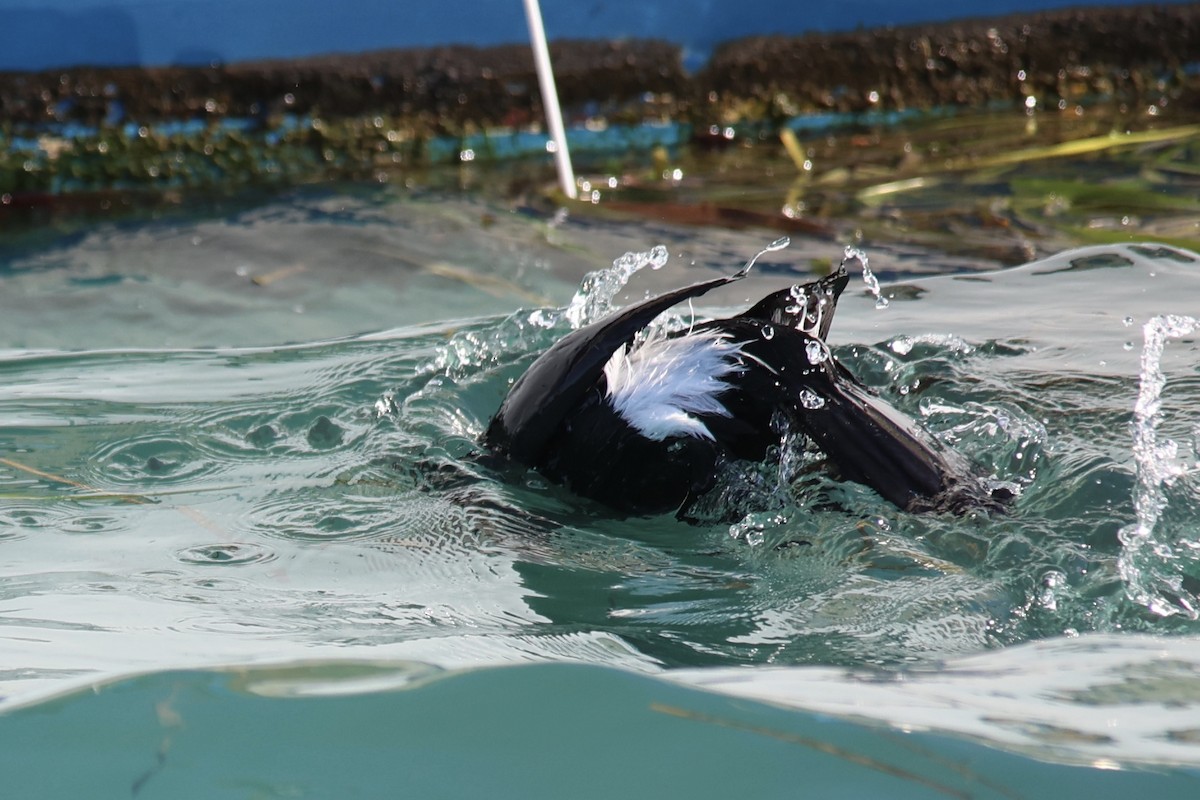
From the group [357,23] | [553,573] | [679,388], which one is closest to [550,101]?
[357,23]

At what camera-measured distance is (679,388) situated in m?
2.16

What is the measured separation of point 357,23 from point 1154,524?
204 inches

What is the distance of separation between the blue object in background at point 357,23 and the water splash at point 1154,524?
420 centimetres

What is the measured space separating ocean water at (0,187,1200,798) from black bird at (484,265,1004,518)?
62 millimetres

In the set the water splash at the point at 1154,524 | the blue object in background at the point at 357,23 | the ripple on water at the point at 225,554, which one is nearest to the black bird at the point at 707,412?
the water splash at the point at 1154,524

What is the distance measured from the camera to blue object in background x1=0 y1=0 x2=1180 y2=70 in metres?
5.98

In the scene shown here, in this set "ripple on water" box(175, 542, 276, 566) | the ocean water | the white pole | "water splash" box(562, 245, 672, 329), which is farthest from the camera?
the white pole

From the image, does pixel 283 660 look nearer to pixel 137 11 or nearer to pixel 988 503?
pixel 988 503

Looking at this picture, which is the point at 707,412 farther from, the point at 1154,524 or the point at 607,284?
the point at 607,284

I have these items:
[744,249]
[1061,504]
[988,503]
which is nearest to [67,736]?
[988,503]

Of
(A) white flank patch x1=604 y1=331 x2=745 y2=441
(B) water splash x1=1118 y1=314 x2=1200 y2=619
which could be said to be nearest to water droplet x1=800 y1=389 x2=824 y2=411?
(A) white flank patch x1=604 y1=331 x2=745 y2=441

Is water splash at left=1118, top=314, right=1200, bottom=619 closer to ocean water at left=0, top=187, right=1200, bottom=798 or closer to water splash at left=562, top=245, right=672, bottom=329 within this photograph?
ocean water at left=0, top=187, right=1200, bottom=798

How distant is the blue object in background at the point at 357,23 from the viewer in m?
5.98

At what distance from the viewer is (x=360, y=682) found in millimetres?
1356
